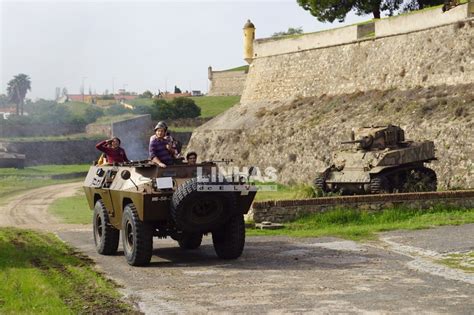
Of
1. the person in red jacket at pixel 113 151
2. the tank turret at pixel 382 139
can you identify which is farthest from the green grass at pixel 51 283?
the tank turret at pixel 382 139

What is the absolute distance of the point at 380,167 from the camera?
74.3 feet

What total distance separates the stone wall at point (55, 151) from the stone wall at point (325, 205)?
140 ft

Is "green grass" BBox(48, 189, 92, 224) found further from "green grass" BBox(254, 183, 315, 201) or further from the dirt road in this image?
the dirt road

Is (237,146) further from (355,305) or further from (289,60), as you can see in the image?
(355,305)

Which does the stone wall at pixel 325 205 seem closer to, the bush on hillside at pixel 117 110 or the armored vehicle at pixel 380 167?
the armored vehicle at pixel 380 167

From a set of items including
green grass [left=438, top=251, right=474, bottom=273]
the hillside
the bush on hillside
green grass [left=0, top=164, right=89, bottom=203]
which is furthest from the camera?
the bush on hillside

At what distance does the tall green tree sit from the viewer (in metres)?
46.2

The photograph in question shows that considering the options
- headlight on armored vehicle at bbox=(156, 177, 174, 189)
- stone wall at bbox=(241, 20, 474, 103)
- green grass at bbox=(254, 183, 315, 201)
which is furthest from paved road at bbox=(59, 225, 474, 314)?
stone wall at bbox=(241, 20, 474, 103)

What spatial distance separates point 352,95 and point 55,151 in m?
31.9

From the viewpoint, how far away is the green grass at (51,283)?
9.52 meters

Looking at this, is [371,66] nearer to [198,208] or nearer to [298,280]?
[198,208]

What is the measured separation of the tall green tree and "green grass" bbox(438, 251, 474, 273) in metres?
34.3

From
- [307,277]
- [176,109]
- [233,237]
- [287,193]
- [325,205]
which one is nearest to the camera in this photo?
[307,277]

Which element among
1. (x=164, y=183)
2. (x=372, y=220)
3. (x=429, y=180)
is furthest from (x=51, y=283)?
(x=429, y=180)
